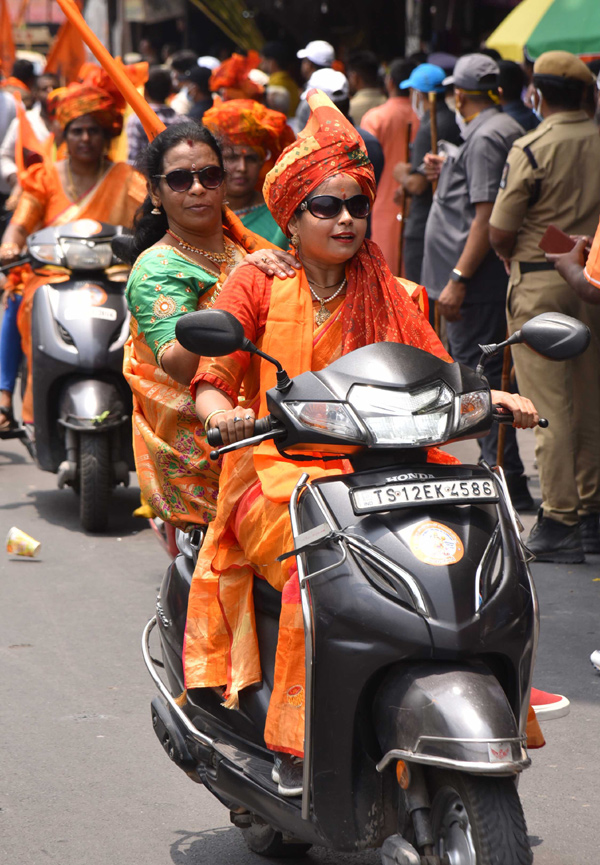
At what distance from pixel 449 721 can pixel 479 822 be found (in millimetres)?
184

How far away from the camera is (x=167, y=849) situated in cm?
338

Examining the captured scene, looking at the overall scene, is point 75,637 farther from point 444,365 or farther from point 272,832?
point 444,365

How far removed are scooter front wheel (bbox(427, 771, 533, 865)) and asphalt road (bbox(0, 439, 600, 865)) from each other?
926 mm

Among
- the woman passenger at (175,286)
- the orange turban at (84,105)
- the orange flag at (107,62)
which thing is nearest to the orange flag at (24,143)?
the orange turban at (84,105)

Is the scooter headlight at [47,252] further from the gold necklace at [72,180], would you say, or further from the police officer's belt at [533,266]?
the police officer's belt at [533,266]

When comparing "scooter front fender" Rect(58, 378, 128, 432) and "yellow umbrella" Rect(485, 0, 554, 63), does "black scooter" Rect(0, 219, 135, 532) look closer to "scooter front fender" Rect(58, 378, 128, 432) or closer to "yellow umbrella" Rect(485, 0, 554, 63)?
"scooter front fender" Rect(58, 378, 128, 432)

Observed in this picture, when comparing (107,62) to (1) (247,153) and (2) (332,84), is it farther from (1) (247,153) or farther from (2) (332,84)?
(2) (332,84)

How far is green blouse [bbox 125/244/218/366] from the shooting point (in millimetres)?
3791

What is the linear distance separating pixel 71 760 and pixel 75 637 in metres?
1.20

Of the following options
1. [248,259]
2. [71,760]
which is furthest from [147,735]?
[248,259]

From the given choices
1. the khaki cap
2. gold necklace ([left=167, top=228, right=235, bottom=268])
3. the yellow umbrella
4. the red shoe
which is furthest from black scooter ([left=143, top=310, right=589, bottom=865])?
the yellow umbrella

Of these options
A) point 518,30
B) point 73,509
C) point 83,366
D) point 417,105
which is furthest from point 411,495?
point 518,30

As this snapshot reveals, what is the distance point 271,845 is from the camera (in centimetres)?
327

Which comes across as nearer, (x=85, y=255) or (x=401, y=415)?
(x=401, y=415)
